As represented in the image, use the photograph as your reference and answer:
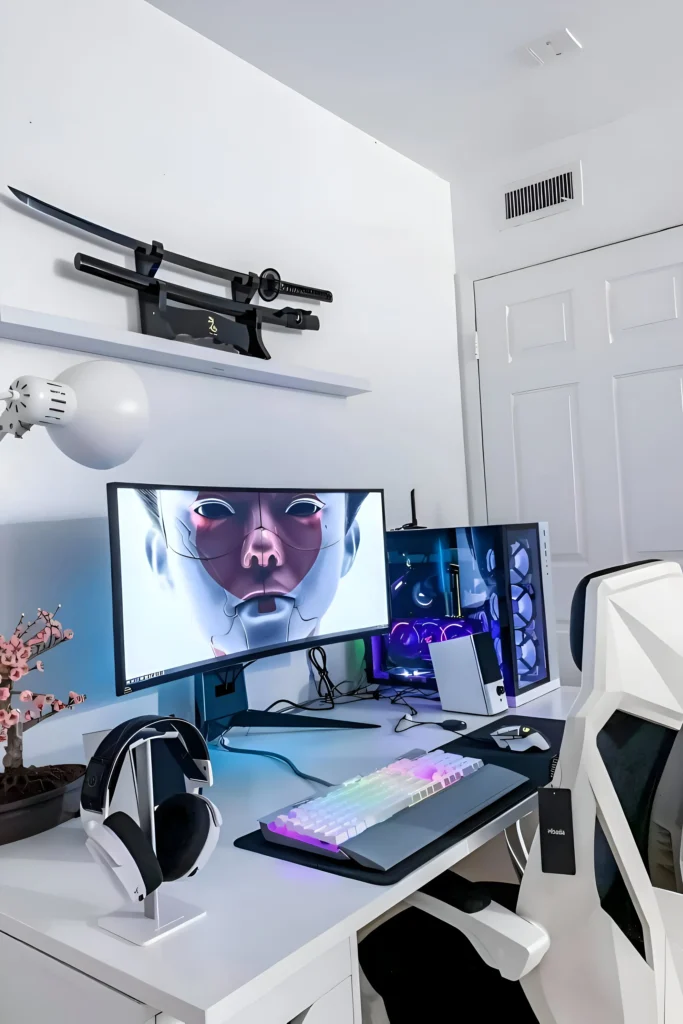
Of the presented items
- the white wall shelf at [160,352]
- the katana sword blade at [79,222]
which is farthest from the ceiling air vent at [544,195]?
the katana sword blade at [79,222]

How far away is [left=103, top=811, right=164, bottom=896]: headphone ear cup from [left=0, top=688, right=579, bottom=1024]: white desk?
0.25 ft

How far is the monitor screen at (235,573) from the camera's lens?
4.15 feet

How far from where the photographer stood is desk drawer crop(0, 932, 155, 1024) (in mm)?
785

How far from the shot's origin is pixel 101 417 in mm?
969

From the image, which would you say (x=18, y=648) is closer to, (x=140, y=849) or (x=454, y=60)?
(x=140, y=849)

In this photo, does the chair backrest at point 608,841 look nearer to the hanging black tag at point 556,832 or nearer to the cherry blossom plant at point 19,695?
the hanging black tag at point 556,832

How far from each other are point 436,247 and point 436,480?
85 centimetres

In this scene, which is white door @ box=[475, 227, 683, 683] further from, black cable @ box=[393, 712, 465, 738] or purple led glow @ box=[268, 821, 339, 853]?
purple led glow @ box=[268, 821, 339, 853]

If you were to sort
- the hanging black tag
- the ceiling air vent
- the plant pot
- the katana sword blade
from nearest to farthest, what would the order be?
1. the hanging black tag
2. the plant pot
3. the katana sword blade
4. the ceiling air vent

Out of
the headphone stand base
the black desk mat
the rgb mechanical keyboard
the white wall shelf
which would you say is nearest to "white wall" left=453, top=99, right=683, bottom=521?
the white wall shelf

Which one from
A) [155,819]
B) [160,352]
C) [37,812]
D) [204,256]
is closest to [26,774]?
[37,812]

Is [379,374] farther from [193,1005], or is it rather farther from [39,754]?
[193,1005]

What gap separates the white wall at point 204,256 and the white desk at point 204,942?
49 centimetres

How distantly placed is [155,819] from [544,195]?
2369 mm
